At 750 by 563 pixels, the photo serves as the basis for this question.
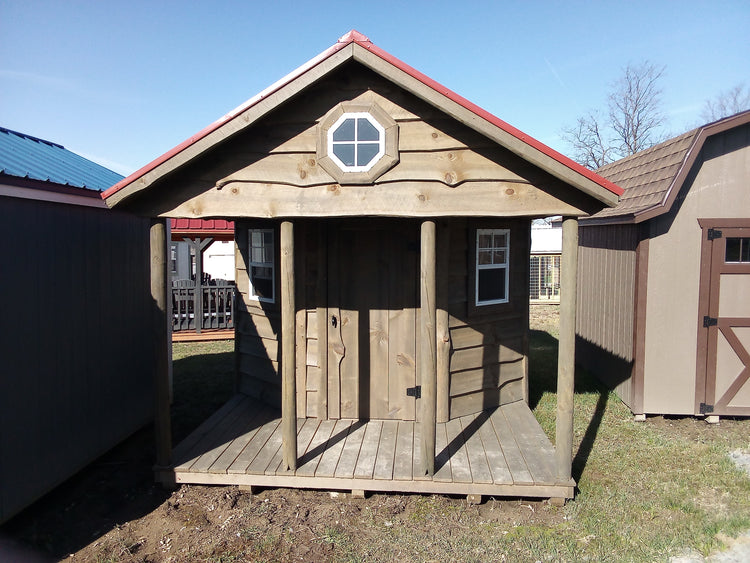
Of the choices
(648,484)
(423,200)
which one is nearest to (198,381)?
(423,200)

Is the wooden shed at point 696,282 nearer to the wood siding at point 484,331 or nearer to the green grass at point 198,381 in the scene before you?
the wood siding at point 484,331

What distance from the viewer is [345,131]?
15.8 feet

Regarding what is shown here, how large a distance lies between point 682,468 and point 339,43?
18.7 ft

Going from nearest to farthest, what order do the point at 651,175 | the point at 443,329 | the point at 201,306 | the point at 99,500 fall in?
1. the point at 99,500
2. the point at 443,329
3. the point at 651,175
4. the point at 201,306

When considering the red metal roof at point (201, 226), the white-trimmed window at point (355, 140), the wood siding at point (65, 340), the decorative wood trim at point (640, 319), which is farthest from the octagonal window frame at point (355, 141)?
the red metal roof at point (201, 226)

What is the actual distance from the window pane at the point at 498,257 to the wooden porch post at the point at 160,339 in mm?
4146

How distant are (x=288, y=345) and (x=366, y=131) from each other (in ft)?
7.28

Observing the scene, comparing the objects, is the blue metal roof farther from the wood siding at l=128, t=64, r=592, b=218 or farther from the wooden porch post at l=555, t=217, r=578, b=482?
the wooden porch post at l=555, t=217, r=578, b=482

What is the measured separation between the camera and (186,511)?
4.70m

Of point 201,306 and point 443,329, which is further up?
point 443,329

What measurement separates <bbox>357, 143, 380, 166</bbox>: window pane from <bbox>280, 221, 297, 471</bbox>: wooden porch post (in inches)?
36.5

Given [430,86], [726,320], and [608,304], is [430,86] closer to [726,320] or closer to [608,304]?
[726,320]

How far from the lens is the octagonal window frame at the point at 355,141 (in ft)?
15.6

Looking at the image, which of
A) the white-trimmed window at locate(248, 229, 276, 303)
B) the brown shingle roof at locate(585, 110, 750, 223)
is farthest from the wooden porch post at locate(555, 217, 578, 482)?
the white-trimmed window at locate(248, 229, 276, 303)
